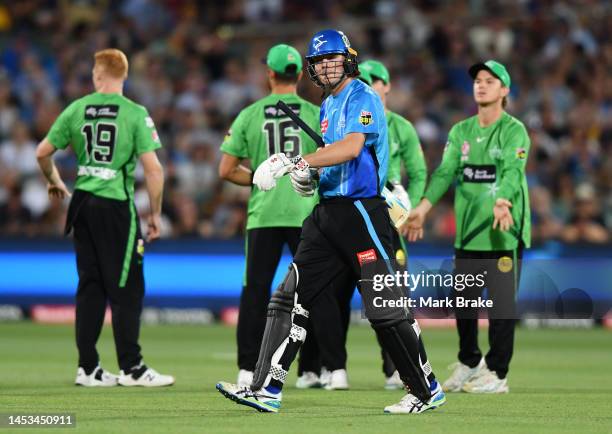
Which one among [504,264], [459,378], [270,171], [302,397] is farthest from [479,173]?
[270,171]

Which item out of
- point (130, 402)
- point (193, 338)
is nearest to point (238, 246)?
point (193, 338)

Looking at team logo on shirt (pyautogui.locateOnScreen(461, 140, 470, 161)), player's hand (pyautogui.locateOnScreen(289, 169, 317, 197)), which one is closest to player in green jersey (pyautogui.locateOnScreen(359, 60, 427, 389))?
team logo on shirt (pyautogui.locateOnScreen(461, 140, 470, 161))

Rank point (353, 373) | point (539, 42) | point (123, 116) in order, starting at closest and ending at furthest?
point (123, 116)
point (353, 373)
point (539, 42)

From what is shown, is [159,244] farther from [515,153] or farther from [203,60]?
[515,153]

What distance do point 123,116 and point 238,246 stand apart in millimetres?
7809

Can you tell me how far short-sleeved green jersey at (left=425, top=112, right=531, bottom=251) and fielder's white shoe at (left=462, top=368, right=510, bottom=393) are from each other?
1025 mm

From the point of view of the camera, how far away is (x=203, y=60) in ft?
76.5

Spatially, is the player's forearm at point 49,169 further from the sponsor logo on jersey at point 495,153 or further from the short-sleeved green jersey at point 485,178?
the sponsor logo on jersey at point 495,153

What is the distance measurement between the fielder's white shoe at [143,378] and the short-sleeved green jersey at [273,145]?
1.42 m

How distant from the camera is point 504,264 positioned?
418 inches

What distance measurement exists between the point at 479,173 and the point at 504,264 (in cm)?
79

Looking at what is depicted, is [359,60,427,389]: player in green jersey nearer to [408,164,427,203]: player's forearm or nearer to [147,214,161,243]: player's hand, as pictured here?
[408,164,427,203]: player's forearm

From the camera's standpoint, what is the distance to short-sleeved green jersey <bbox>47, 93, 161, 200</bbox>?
1079 cm

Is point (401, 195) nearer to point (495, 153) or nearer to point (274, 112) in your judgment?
point (495, 153)
